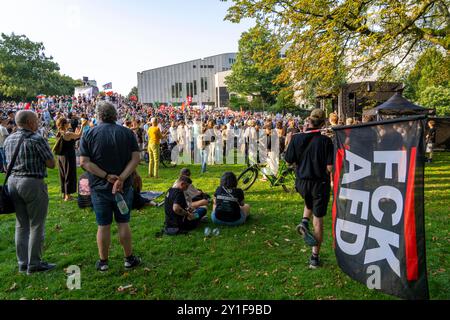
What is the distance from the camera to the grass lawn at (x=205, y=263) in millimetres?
3621

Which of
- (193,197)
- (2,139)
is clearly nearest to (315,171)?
(193,197)

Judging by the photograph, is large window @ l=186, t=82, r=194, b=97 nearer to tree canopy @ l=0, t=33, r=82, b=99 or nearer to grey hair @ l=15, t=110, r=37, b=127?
tree canopy @ l=0, t=33, r=82, b=99

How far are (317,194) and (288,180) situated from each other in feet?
14.5

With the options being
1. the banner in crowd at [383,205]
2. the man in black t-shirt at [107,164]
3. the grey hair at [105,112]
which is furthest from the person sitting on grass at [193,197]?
the banner in crowd at [383,205]

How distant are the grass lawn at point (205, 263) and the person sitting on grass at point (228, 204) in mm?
159

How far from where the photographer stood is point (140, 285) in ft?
12.4

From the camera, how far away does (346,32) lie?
9414 millimetres

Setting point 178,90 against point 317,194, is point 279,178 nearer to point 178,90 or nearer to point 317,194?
point 317,194

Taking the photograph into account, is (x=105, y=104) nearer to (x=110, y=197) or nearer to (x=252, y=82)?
(x=110, y=197)

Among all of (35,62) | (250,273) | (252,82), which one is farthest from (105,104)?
(35,62)

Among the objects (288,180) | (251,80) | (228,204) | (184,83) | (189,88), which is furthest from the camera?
(189,88)

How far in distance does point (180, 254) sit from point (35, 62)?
62096 mm

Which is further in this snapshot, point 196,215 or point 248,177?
point 248,177
